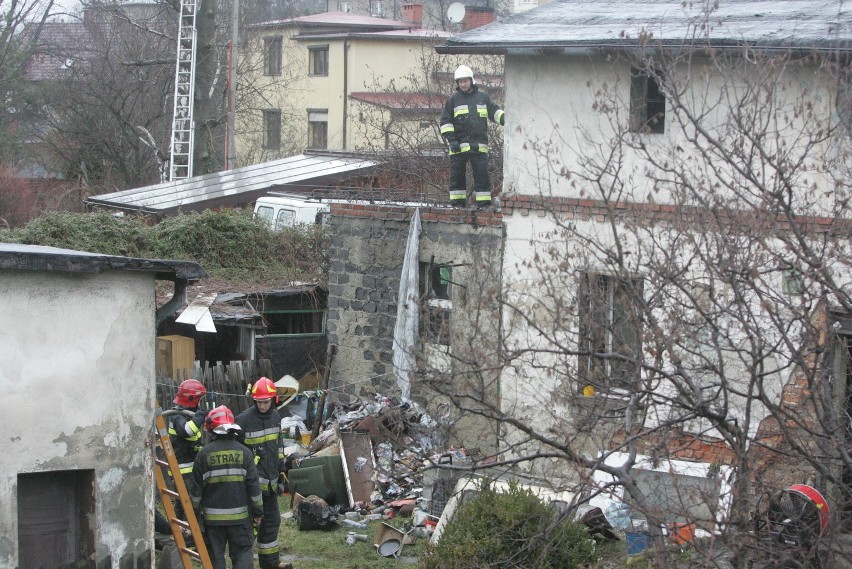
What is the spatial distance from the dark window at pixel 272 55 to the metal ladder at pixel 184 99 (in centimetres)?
1227

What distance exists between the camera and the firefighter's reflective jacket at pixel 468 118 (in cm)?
1348

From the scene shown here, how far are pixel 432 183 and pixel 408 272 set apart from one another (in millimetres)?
3357

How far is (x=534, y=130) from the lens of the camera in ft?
42.4

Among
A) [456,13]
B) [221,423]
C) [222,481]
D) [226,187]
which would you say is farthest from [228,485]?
[456,13]

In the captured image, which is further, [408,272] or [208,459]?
[408,272]

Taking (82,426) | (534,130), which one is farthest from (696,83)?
(82,426)

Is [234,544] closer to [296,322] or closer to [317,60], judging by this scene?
[296,322]

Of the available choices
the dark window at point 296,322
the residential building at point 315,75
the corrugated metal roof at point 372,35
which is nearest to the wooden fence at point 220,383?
the dark window at point 296,322

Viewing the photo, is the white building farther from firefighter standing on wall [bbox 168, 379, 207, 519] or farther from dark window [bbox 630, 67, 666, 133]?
dark window [bbox 630, 67, 666, 133]

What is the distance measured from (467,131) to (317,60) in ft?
93.9

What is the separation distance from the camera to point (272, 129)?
140 feet

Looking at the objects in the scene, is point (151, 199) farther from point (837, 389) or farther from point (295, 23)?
point (295, 23)

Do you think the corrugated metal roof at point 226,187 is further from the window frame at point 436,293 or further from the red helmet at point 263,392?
the red helmet at point 263,392

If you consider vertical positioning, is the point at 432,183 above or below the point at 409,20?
below
